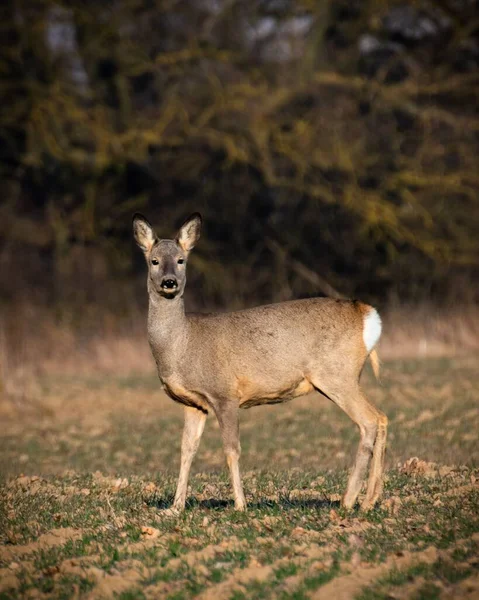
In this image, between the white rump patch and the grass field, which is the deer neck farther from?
the white rump patch

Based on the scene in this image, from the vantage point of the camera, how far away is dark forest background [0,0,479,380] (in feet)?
79.6

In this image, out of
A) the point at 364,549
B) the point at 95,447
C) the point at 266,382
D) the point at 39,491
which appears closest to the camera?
the point at 364,549

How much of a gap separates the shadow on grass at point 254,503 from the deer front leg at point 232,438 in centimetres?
20

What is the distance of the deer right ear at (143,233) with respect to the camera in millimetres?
8523

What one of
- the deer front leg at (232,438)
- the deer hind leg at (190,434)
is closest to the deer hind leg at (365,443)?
the deer front leg at (232,438)

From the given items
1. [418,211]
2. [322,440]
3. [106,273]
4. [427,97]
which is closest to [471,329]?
[418,211]

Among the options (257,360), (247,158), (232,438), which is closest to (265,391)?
(257,360)

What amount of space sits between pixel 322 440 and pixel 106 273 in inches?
509

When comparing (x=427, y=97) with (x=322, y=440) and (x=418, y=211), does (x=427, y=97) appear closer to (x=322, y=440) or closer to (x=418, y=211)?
(x=418, y=211)

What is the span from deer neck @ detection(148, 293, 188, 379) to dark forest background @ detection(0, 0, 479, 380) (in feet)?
52.0

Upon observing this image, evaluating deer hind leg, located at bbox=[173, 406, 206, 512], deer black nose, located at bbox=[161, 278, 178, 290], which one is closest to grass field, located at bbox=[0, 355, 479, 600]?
deer hind leg, located at bbox=[173, 406, 206, 512]

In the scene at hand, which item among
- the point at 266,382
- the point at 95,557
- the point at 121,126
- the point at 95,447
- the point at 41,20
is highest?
the point at 41,20

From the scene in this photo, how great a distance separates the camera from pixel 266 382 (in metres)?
7.92

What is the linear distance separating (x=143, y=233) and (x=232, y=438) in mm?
1818
